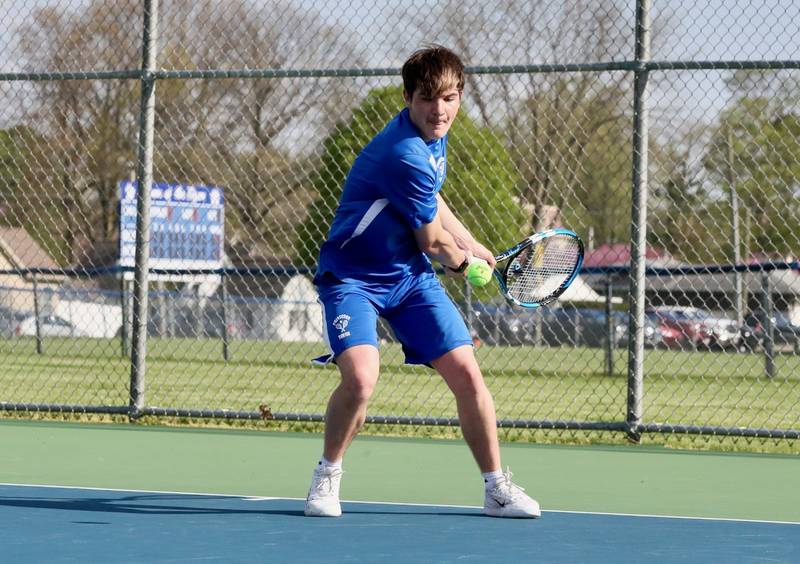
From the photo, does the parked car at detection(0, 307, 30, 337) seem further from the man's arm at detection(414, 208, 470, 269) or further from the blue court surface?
the man's arm at detection(414, 208, 470, 269)

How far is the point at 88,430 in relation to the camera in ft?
26.5

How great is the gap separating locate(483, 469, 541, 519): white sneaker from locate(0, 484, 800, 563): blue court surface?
5cm

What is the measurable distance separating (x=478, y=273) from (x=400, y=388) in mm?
8836

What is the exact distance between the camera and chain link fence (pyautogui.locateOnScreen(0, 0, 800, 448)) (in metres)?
8.24

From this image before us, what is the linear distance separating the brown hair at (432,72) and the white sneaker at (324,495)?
54.1 inches

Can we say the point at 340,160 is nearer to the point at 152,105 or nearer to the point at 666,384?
the point at 666,384

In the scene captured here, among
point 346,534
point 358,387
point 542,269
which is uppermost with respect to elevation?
point 542,269

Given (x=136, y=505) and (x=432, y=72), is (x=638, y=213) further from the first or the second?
(x=136, y=505)

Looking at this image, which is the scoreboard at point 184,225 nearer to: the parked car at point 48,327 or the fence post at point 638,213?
the parked car at point 48,327

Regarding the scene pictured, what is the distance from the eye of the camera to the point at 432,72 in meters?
4.75

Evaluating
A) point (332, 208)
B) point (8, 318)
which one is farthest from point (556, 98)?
point (8, 318)

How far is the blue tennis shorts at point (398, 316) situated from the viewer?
16.3 ft

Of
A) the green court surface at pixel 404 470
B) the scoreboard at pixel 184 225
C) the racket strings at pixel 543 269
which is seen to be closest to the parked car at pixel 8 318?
the scoreboard at pixel 184 225

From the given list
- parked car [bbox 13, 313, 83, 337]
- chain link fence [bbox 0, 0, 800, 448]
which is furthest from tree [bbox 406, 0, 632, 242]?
parked car [bbox 13, 313, 83, 337]
